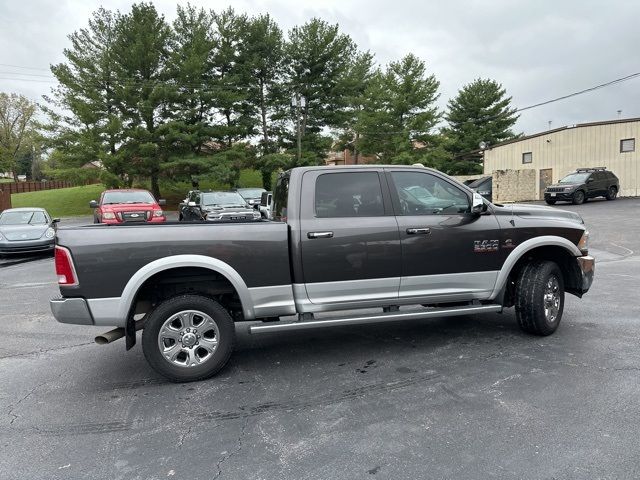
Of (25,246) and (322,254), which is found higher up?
(322,254)

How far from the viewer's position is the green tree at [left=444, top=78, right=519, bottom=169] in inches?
1804

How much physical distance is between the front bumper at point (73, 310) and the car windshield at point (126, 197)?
1234 cm

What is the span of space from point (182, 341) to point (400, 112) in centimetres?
3376

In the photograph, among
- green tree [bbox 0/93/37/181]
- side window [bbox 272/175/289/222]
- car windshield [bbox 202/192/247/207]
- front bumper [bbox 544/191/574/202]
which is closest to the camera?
side window [bbox 272/175/289/222]

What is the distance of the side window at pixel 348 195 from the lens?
15.5ft

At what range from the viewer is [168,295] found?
454cm

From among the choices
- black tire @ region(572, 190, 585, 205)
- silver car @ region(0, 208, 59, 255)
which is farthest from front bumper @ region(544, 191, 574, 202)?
silver car @ region(0, 208, 59, 255)

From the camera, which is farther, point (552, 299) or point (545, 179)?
point (545, 179)

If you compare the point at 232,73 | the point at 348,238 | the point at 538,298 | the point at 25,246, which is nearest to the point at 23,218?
the point at 25,246

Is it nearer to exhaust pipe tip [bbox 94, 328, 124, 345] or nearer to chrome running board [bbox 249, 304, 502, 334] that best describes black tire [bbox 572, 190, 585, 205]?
chrome running board [bbox 249, 304, 502, 334]

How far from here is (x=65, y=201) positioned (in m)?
37.8

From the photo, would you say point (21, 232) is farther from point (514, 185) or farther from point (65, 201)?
point (65, 201)

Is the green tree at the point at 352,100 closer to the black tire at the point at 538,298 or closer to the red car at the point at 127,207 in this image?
the red car at the point at 127,207

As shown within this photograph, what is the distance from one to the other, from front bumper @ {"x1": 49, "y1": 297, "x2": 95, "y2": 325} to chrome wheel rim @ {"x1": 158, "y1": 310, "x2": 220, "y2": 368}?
647 mm
